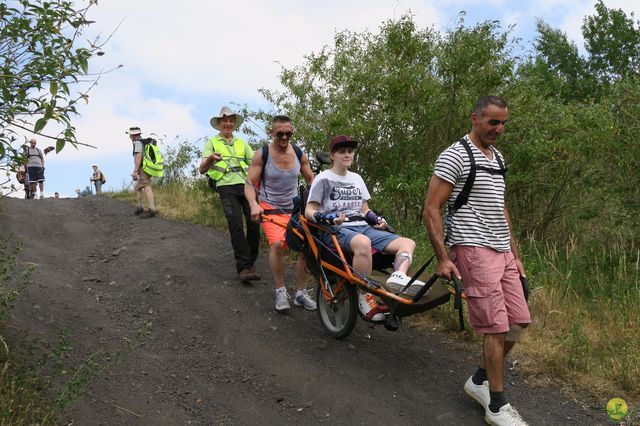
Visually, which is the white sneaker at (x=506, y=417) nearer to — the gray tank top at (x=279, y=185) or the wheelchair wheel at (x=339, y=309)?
the wheelchair wheel at (x=339, y=309)

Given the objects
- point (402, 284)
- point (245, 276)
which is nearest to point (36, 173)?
point (245, 276)

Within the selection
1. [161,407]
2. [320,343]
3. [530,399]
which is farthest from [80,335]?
[530,399]

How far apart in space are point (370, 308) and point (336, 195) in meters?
1.17

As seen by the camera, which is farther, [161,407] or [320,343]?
[320,343]

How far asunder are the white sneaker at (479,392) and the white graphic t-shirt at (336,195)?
1795 mm

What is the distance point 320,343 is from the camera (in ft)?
20.2

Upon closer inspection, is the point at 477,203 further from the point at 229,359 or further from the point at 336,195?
the point at 229,359

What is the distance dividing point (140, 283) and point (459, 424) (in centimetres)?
485

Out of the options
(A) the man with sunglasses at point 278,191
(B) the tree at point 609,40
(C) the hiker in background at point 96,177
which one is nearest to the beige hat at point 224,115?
(A) the man with sunglasses at point 278,191

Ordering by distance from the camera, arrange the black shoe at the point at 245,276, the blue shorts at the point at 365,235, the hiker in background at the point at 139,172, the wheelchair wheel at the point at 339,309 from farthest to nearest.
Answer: the hiker in background at the point at 139,172 < the black shoe at the point at 245,276 < the wheelchair wheel at the point at 339,309 < the blue shorts at the point at 365,235

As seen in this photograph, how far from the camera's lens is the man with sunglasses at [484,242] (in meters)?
4.50

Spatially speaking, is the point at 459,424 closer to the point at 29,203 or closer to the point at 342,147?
the point at 342,147

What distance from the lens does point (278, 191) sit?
284 inches

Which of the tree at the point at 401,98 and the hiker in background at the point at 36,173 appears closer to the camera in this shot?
the tree at the point at 401,98
